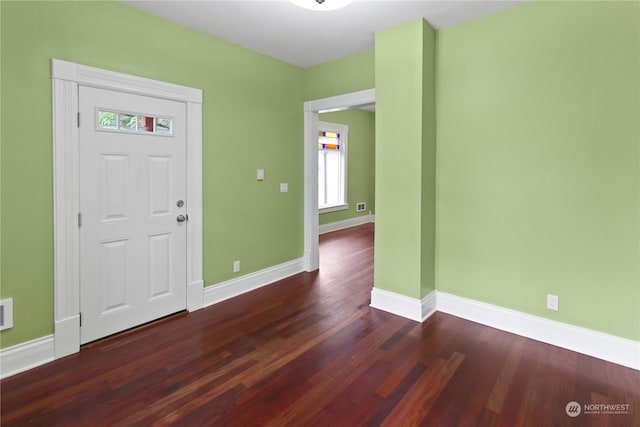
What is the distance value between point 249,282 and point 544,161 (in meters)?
3.02

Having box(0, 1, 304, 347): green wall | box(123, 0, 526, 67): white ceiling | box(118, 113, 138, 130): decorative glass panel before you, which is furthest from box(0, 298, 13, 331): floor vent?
box(123, 0, 526, 67): white ceiling

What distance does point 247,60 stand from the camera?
11.6 ft

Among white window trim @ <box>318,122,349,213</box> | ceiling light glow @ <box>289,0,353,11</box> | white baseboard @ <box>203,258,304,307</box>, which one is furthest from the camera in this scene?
white window trim @ <box>318,122,349,213</box>

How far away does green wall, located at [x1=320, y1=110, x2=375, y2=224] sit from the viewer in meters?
7.58

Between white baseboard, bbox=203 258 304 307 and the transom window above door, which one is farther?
white baseboard, bbox=203 258 304 307

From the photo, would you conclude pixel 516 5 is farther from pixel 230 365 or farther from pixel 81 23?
pixel 230 365

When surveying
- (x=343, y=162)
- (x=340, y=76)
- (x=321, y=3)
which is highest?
(x=340, y=76)

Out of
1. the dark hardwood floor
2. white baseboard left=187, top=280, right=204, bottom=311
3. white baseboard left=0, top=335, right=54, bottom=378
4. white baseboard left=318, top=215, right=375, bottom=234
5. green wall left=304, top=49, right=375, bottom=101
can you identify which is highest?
green wall left=304, top=49, right=375, bottom=101

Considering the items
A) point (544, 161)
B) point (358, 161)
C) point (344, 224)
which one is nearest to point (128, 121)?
point (544, 161)

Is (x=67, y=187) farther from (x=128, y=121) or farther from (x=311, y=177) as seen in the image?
(x=311, y=177)

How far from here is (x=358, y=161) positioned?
8.02 meters

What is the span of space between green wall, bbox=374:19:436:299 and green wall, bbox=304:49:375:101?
0.46 m

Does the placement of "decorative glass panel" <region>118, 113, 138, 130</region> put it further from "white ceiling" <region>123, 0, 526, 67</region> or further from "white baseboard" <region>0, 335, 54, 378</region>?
"white baseboard" <region>0, 335, 54, 378</region>

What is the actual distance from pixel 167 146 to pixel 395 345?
253cm
